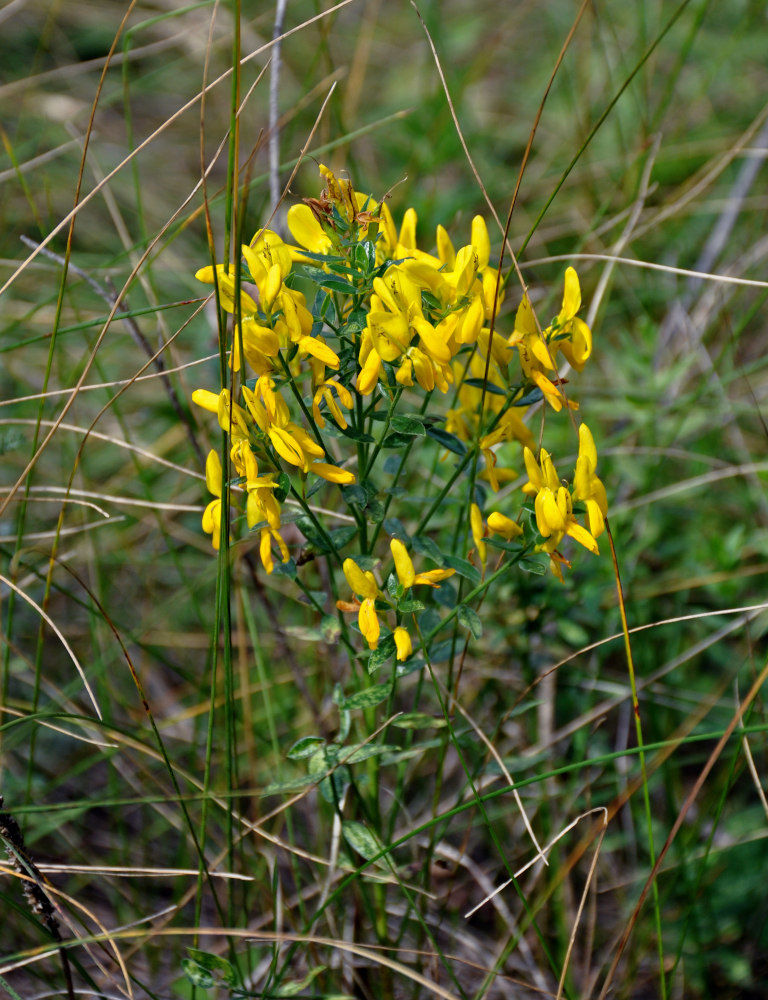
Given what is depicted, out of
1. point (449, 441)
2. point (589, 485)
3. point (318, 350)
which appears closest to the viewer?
point (318, 350)

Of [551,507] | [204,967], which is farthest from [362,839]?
[551,507]

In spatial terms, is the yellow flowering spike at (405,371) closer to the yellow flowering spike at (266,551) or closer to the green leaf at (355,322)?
the green leaf at (355,322)

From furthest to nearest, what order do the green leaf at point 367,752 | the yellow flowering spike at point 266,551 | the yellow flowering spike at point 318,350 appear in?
1. the green leaf at point 367,752
2. the yellow flowering spike at point 266,551
3. the yellow flowering spike at point 318,350

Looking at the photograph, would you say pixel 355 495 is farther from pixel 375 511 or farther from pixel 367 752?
pixel 367 752

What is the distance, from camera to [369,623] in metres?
1.11

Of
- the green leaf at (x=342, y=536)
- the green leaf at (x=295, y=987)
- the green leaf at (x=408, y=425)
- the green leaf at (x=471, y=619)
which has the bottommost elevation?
the green leaf at (x=295, y=987)

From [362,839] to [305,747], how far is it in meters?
0.17

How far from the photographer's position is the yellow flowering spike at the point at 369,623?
43.4 inches

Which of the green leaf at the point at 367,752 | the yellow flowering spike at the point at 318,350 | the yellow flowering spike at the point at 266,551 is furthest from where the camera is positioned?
the green leaf at the point at 367,752

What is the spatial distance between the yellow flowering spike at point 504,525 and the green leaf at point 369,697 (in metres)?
0.28

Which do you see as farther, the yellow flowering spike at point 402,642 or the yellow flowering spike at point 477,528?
the yellow flowering spike at point 477,528

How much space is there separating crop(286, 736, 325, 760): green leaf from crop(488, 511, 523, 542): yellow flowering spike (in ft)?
1.40

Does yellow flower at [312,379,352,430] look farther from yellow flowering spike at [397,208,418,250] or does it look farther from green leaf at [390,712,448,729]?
green leaf at [390,712,448,729]

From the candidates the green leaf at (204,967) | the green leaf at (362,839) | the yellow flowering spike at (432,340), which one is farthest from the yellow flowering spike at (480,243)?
the green leaf at (204,967)
